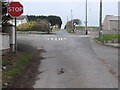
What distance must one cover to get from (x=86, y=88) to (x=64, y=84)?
91 centimetres

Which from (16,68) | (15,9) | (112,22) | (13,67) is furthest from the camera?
(112,22)

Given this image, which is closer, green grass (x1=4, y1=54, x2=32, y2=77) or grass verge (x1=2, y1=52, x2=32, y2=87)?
grass verge (x1=2, y1=52, x2=32, y2=87)

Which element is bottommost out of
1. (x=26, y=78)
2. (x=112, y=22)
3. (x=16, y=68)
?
(x=26, y=78)

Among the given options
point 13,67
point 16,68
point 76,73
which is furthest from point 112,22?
point 16,68

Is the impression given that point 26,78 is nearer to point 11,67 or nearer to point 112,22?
point 11,67

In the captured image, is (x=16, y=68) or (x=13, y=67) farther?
(x=13, y=67)

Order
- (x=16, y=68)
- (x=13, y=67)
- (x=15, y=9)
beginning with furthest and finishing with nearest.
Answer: (x=15, y=9) < (x=13, y=67) < (x=16, y=68)

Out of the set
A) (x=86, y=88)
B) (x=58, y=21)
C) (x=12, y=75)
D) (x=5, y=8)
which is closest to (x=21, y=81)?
(x=12, y=75)

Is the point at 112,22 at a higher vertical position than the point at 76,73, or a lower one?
higher

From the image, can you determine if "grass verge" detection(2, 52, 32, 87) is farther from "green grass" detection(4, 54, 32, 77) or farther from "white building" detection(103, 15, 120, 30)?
"white building" detection(103, 15, 120, 30)

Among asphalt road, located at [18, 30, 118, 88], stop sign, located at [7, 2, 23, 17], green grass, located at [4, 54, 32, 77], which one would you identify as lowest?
asphalt road, located at [18, 30, 118, 88]

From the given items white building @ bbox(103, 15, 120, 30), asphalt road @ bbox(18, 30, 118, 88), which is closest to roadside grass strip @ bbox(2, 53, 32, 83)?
asphalt road @ bbox(18, 30, 118, 88)

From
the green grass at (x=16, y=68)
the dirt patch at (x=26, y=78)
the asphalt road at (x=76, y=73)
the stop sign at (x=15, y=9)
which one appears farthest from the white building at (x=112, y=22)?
the dirt patch at (x=26, y=78)

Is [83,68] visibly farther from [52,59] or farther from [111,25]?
[111,25]
